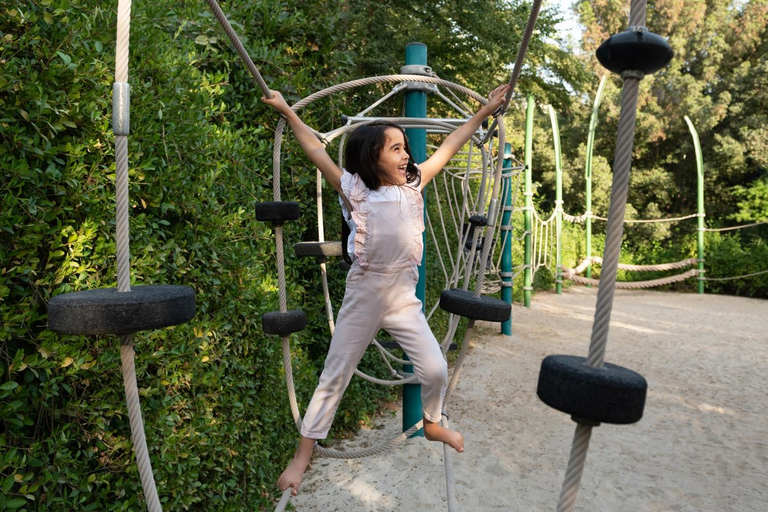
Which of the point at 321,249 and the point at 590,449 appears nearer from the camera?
the point at 321,249

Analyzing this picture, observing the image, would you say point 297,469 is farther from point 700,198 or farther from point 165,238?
point 700,198

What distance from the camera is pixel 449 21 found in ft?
17.5

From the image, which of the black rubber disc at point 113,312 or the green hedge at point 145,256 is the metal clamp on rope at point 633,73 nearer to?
the black rubber disc at point 113,312

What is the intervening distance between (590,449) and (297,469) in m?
2.27

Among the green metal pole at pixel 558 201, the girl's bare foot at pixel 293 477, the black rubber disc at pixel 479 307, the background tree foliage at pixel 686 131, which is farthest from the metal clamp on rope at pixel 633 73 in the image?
the background tree foliage at pixel 686 131

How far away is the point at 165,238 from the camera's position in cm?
196

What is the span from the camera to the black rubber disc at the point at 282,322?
6.43 feet

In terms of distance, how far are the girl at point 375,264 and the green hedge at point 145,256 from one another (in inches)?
16.1

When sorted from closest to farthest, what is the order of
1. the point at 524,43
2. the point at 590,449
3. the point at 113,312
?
1. the point at 113,312
2. the point at 524,43
3. the point at 590,449

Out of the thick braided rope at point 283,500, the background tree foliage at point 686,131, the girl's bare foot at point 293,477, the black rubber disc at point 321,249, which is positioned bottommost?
the thick braided rope at point 283,500

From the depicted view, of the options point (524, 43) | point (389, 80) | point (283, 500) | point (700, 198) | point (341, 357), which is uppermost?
point (700, 198)

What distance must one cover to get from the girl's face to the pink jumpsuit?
4 cm

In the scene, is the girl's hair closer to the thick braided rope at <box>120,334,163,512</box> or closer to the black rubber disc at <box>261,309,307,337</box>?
the black rubber disc at <box>261,309,307,337</box>

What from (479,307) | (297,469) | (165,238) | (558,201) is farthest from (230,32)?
(558,201)
